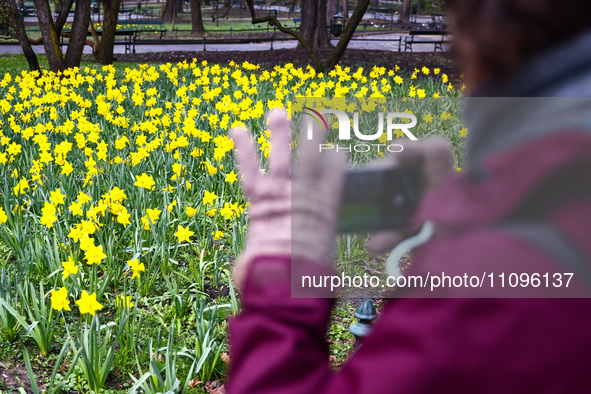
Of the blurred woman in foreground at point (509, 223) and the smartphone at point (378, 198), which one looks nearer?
the blurred woman in foreground at point (509, 223)

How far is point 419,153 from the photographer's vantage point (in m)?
0.67

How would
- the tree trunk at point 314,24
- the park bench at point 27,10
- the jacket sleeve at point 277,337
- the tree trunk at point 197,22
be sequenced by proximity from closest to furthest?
1. the jacket sleeve at point 277,337
2. the tree trunk at point 314,24
3. the park bench at point 27,10
4. the tree trunk at point 197,22

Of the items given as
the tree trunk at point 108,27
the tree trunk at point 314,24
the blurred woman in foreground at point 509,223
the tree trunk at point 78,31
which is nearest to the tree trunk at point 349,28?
the tree trunk at point 78,31

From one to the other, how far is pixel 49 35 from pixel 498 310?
9808 mm

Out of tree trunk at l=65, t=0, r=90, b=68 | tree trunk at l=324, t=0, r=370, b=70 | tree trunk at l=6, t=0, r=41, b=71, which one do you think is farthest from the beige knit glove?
tree trunk at l=65, t=0, r=90, b=68

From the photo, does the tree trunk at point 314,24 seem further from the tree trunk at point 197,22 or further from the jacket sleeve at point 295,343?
the jacket sleeve at point 295,343

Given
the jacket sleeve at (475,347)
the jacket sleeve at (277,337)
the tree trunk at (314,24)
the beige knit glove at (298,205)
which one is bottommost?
the jacket sleeve at (277,337)

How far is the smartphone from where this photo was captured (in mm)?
664

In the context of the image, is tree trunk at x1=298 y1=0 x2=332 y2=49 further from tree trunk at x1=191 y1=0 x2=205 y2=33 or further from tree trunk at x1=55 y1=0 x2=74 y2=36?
tree trunk at x1=191 y1=0 x2=205 y2=33

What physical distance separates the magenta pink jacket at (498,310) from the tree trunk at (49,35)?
950 centimetres

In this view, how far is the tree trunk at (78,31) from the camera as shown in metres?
9.30

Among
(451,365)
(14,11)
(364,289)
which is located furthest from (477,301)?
(14,11)

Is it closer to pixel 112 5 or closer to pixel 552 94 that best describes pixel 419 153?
pixel 552 94

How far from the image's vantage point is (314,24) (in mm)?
15164
